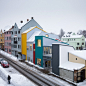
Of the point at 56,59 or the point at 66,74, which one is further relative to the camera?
the point at 56,59

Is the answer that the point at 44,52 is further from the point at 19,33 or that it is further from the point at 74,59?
the point at 19,33

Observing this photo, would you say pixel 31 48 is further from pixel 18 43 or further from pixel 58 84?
pixel 58 84

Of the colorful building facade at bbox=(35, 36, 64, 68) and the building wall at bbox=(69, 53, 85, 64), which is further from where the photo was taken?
the colorful building facade at bbox=(35, 36, 64, 68)

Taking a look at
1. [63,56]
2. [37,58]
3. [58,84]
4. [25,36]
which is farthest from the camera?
[25,36]

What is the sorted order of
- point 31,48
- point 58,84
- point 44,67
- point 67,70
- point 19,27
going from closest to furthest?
point 58,84 < point 67,70 < point 44,67 < point 31,48 < point 19,27

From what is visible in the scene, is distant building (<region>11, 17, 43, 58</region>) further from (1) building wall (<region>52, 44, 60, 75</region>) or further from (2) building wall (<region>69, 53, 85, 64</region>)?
(2) building wall (<region>69, 53, 85, 64</region>)

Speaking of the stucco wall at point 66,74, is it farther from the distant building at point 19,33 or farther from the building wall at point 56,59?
the distant building at point 19,33

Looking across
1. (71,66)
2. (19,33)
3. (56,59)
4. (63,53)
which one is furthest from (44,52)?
(19,33)

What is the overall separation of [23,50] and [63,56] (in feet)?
74.0

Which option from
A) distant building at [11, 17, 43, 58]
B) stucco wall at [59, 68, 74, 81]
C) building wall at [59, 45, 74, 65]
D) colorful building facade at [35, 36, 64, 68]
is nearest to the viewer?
stucco wall at [59, 68, 74, 81]

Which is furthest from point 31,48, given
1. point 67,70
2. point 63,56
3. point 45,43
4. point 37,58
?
point 67,70

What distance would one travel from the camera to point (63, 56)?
960 inches

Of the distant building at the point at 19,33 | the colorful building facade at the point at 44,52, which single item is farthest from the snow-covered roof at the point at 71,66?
the distant building at the point at 19,33

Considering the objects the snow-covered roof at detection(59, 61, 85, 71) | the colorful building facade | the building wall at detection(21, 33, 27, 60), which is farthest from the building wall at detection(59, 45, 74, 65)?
the building wall at detection(21, 33, 27, 60)
